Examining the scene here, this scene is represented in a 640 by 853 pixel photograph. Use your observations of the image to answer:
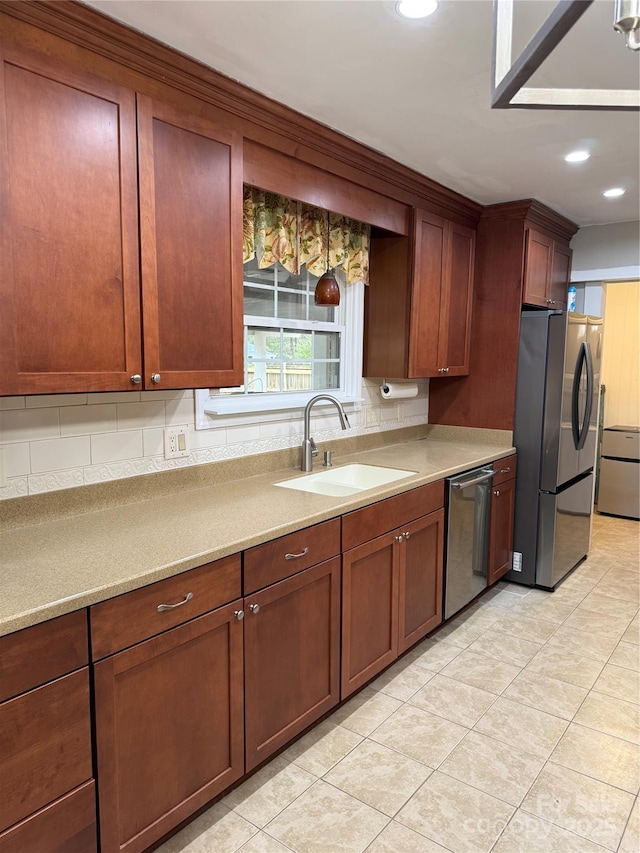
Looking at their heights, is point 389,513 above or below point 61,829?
above

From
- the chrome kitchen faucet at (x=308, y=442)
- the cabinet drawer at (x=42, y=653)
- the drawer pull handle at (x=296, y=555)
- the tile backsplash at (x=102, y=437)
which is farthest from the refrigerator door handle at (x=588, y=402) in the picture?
the cabinet drawer at (x=42, y=653)

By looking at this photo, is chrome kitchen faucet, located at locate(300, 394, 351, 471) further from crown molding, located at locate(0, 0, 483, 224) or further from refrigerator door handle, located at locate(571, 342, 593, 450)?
refrigerator door handle, located at locate(571, 342, 593, 450)

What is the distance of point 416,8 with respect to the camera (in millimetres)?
1544

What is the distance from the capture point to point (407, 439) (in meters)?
3.75

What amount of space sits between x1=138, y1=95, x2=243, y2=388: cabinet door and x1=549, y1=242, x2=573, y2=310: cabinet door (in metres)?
2.65

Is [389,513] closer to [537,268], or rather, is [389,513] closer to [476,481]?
[476,481]

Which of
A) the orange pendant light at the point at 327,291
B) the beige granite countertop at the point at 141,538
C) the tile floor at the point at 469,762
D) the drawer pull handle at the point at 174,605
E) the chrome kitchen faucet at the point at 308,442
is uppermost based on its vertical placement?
the orange pendant light at the point at 327,291

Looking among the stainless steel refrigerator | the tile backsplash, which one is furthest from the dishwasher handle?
the tile backsplash

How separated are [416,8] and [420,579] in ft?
7.22

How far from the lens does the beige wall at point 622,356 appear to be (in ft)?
18.0

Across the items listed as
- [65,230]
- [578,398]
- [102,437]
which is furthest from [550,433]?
[65,230]

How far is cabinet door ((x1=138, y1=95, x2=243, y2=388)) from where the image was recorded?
1761 millimetres

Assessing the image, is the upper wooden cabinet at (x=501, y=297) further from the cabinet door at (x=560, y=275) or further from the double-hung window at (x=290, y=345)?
the double-hung window at (x=290, y=345)

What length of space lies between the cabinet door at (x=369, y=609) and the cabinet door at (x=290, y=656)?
0.21 feet
